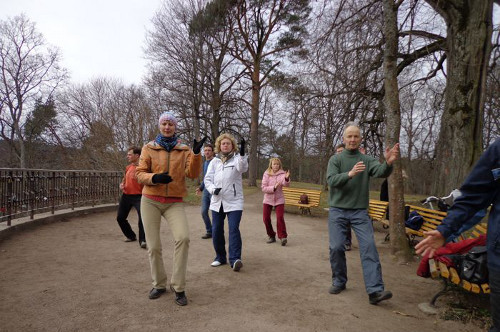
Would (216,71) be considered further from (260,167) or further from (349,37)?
(260,167)

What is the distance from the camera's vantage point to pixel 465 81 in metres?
6.65

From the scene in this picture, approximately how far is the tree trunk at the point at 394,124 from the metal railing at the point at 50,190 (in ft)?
22.8

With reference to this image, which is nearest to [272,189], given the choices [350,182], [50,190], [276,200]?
[276,200]

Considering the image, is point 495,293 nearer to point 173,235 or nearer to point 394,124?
point 173,235

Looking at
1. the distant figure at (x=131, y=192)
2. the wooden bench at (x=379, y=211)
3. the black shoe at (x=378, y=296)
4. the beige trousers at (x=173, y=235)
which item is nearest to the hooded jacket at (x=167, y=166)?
Answer: the beige trousers at (x=173, y=235)

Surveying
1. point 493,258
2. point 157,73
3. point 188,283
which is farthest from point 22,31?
point 493,258

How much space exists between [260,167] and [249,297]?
37.3m

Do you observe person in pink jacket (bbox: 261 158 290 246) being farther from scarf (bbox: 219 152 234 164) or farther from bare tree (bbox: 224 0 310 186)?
bare tree (bbox: 224 0 310 186)

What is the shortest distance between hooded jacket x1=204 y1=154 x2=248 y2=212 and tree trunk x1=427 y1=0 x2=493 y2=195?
489 cm

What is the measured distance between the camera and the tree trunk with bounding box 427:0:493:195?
651 cm

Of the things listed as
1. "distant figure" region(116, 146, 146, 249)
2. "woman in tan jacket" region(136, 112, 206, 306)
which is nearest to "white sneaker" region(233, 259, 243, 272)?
"woman in tan jacket" region(136, 112, 206, 306)

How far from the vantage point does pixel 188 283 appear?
4121 mm

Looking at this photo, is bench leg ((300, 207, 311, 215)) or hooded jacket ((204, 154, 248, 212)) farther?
bench leg ((300, 207, 311, 215))

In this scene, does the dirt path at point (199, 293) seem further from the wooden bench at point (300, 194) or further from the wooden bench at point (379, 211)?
the wooden bench at point (300, 194)
